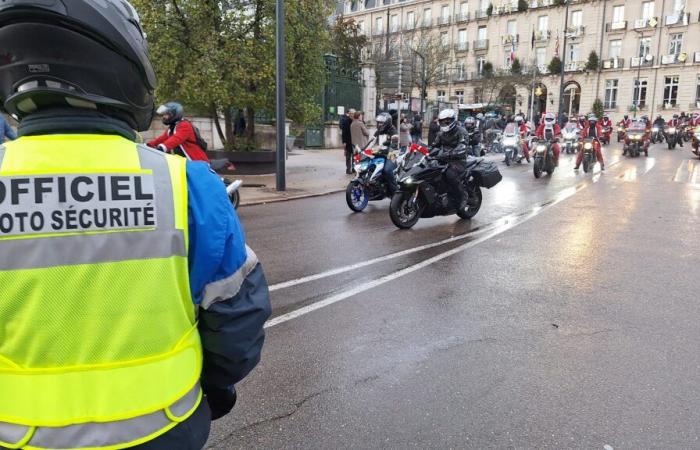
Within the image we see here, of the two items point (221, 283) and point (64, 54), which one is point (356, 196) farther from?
point (64, 54)

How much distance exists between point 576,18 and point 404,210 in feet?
194

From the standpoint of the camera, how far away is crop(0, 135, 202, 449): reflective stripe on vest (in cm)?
127

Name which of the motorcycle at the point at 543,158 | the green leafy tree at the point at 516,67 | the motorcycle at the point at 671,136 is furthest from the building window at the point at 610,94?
the motorcycle at the point at 543,158

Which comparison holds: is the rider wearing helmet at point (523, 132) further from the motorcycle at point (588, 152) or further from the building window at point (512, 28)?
the building window at point (512, 28)

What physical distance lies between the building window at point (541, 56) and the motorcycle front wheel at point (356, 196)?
5696 centimetres

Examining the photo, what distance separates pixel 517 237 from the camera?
26.2 feet

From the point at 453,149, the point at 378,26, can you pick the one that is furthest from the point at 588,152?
the point at 378,26

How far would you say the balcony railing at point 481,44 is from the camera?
6431cm

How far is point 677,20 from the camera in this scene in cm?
5228

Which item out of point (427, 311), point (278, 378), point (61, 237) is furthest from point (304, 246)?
point (61, 237)

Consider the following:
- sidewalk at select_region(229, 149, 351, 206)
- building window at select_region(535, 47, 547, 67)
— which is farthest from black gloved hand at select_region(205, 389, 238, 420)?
building window at select_region(535, 47, 547, 67)

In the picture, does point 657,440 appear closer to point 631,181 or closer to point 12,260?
point 12,260

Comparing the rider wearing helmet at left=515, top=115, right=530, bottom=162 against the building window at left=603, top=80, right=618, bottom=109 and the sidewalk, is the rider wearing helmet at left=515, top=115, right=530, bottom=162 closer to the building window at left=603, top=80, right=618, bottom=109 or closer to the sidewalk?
the sidewalk

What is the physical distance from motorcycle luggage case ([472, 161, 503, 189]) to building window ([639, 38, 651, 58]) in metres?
55.0
